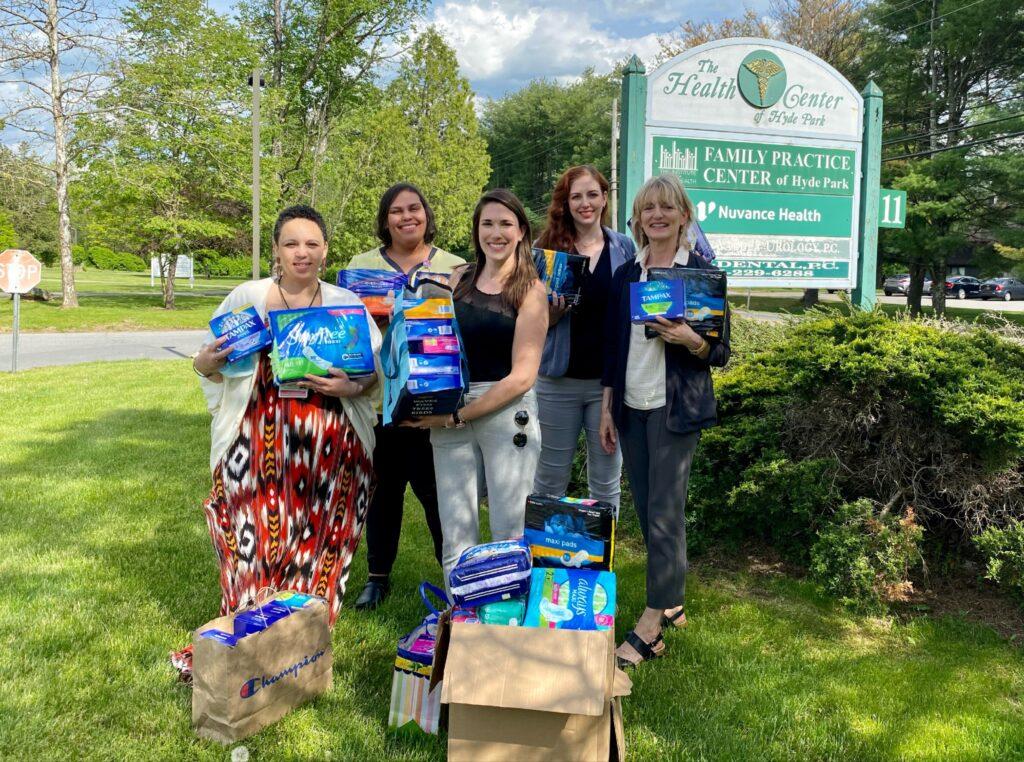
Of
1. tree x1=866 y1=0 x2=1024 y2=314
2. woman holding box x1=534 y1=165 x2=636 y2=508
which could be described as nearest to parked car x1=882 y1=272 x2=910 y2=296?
tree x1=866 y1=0 x2=1024 y2=314

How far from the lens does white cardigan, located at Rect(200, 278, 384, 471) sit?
2871mm

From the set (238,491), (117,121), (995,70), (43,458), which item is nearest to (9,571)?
(238,491)

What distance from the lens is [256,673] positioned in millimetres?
2471

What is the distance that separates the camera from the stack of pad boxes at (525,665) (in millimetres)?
2080

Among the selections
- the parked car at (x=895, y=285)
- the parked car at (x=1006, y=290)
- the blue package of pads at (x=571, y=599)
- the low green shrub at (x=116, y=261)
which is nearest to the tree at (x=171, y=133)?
the blue package of pads at (x=571, y=599)

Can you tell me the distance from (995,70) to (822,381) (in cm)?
3080

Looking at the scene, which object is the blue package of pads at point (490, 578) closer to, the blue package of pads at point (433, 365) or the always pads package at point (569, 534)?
the always pads package at point (569, 534)

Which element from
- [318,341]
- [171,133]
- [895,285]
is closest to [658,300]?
[318,341]

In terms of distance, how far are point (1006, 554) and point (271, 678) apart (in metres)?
3.16

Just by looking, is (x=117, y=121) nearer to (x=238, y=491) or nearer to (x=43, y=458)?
(x=43, y=458)

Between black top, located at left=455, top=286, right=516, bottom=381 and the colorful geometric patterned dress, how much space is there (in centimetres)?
65

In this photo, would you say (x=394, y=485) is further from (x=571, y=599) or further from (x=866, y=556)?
(x=866, y=556)

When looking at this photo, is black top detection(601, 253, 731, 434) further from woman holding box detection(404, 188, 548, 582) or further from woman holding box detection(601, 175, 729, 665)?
woman holding box detection(404, 188, 548, 582)

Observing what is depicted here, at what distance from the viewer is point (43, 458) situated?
6.40m
